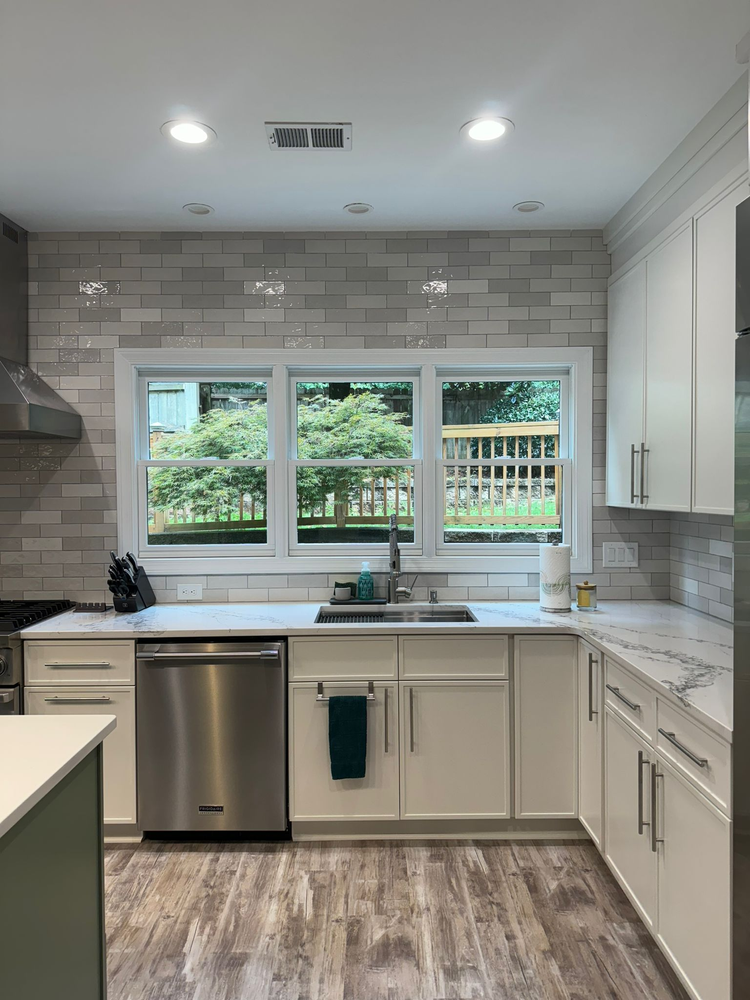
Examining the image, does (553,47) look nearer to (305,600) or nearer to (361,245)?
(361,245)

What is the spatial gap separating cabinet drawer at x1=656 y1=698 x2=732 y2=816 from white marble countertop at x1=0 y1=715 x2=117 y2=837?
5.04 ft

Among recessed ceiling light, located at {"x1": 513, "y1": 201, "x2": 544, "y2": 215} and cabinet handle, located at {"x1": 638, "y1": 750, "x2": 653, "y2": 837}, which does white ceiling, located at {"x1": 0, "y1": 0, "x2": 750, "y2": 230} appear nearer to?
recessed ceiling light, located at {"x1": 513, "y1": 201, "x2": 544, "y2": 215}

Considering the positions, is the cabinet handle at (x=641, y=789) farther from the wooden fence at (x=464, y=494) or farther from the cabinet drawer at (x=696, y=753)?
the wooden fence at (x=464, y=494)

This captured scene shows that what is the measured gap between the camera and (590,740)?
8.98 feet

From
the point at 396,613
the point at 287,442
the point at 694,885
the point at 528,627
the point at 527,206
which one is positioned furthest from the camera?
the point at 287,442

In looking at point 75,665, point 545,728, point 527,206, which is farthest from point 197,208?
point 545,728

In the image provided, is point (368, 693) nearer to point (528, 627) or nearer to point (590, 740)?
point (528, 627)

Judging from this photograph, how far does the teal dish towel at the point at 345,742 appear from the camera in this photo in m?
2.84

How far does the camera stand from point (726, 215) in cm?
222

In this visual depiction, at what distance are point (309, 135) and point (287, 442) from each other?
1.51 meters

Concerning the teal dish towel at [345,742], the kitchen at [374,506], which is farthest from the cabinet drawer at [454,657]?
the teal dish towel at [345,742]

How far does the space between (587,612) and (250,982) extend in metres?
2.02

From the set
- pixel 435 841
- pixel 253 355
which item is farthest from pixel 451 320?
pixel 435 841

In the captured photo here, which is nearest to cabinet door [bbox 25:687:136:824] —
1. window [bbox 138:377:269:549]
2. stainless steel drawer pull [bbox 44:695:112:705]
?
stainless steel drawer pull [bbox 44:695:112:705]
